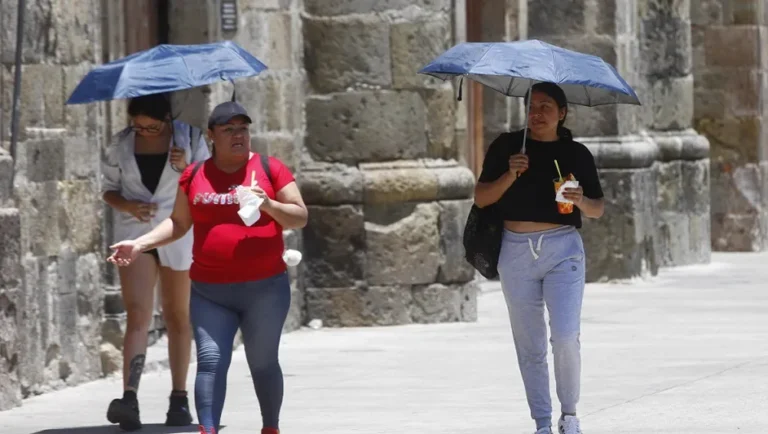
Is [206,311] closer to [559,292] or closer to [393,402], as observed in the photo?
[559,292]

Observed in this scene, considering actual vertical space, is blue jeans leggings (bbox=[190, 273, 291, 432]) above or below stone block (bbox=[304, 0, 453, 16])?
below

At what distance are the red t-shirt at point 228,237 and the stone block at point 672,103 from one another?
35.1 feet

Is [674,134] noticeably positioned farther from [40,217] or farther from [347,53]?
[40,217]

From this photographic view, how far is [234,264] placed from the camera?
7.65m

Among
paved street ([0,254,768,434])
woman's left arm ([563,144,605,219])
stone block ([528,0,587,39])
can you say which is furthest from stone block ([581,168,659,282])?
woman's left arm ([563,144,605,219])

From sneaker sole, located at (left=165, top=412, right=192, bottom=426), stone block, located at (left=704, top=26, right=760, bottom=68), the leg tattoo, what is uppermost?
stone block, located at (left=704, top=26, right=760, bottom=68)

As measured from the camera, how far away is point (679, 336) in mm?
12586

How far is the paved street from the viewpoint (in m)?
8.98

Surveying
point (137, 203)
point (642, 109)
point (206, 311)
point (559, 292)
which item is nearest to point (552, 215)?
point (559, 292)

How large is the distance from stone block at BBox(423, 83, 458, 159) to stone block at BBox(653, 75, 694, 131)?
193 inches

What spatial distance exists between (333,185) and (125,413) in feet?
15.3

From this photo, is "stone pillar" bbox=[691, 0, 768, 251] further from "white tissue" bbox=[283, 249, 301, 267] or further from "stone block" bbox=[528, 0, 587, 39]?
"white tissue" bbox=[283, 249, 301, 267]

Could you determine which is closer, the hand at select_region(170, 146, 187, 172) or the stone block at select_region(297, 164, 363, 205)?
the hand at select_region(170, 146, 187, 172)

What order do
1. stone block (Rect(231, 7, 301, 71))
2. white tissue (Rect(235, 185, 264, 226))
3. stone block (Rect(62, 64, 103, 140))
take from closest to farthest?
white tissue (Rect(235, 185, 264, 226)) < stone block (Rect(62, 64, 103, 140)) < stone block (Rect(231, 7, 301, 71))
